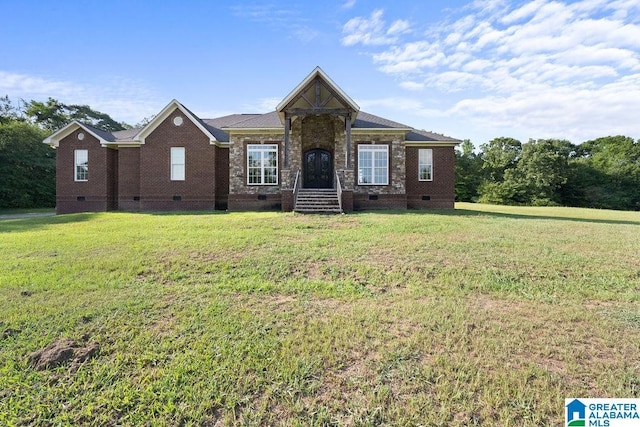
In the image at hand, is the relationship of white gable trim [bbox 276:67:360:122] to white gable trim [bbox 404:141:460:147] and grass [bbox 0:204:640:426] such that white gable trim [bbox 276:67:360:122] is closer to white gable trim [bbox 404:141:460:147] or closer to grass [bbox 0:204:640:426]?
white gable trim [bbox 404:141:460:147]

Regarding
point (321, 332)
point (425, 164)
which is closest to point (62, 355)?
point (321, 332)

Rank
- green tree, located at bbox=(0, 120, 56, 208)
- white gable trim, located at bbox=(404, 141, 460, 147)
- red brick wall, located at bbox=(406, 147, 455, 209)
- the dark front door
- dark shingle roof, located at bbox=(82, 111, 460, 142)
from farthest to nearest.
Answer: green tree, located at bbox=(0, 120, 56, 208), red brick wall, located at bbox=(406, 147, 455, 209), white gable trim, located at bbox=(404, 141, 460, 147), the dark front door, dark shingle roof, located at bbox=(82, 111, 460, 142)

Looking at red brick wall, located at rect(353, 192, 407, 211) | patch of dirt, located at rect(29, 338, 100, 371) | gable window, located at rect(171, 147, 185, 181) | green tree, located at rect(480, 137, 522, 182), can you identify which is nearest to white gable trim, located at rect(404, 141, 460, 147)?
red brick wall, located at rect(353, 192, 407, 211)

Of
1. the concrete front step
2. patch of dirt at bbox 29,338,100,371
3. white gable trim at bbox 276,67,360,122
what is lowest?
patch of dirt at bbox 29,338,100,371

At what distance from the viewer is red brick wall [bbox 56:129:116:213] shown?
18.9 m

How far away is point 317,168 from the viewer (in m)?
17.8

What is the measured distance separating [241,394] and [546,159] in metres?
46.2

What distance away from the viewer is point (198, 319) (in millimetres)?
4566

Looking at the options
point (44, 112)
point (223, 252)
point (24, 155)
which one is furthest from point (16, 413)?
point (44, 112)

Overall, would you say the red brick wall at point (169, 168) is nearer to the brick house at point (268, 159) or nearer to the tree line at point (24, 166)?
the brick house at point (268, 159)

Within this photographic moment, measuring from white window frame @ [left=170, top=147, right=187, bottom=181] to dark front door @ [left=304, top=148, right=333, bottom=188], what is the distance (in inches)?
260

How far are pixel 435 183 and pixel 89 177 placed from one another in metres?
20.2

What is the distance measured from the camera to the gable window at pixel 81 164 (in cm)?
1898

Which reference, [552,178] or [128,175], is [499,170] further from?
[128,175]
